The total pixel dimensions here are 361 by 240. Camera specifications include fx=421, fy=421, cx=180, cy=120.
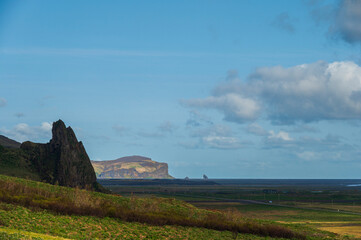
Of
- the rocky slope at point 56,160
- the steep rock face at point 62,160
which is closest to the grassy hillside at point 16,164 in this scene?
the rocky slope at point 56,160

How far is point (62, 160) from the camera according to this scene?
10956cm

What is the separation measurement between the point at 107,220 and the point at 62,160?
60.1 m

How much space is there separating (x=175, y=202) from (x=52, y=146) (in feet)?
156

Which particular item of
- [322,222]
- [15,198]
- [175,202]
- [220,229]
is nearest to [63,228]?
[15,198]

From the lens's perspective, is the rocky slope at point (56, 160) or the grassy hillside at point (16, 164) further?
the rocky slope at point (56, 160)

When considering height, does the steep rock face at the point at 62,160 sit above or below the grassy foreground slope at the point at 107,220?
above

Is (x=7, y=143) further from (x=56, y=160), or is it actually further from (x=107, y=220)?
(x=107, y=220)

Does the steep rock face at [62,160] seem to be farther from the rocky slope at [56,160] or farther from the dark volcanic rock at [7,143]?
the dark volcanic rock at [7,143]

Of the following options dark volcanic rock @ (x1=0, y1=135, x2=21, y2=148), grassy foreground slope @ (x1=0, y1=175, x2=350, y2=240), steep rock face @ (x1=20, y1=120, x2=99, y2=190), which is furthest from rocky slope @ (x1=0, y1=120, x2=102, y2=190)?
dark volcanic rock @ (x1=0, y1=135, x2=21, y2=148)

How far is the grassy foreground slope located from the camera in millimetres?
45031

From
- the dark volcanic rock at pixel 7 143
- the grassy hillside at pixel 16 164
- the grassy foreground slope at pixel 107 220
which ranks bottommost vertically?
the grassy foreground slope at pixel 107 220

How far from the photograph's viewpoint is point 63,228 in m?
45.3

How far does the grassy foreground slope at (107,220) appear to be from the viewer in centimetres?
4503

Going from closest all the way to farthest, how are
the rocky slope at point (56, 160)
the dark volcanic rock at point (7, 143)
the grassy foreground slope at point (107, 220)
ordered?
the grassy foreground slope at point (107, 220)
the rocky slope at point (56, 160)
the dark volcanic rock at point (7, 143)
